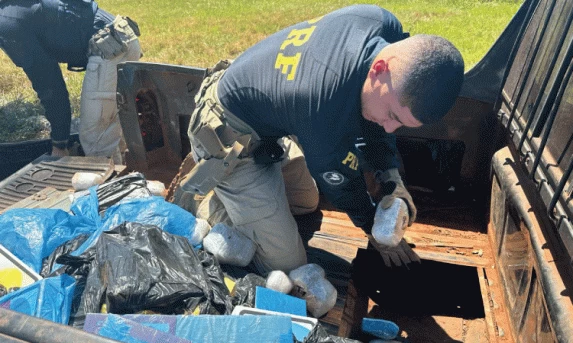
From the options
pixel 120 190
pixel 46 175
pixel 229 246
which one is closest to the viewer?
pixel 229 246

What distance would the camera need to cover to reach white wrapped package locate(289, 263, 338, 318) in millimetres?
2541

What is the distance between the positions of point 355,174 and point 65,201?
2113 millimetres

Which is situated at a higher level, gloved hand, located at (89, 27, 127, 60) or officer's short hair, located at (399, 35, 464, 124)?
officer's short hair, located at (399, 35, 464, 124)

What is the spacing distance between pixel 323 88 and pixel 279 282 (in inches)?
39.9

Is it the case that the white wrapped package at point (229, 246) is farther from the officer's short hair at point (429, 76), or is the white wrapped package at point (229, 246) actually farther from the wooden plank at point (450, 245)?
the officer's short hair at point (429, 76)

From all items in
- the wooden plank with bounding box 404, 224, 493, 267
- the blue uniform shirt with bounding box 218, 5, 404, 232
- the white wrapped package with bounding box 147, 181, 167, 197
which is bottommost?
the white wrapped package with bounding box 147, 181, 167, 197

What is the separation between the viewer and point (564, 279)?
5.47ft

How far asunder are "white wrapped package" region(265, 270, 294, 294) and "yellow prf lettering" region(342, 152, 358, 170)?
695 mm

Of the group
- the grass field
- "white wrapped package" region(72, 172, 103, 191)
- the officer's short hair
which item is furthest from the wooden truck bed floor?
the grass field

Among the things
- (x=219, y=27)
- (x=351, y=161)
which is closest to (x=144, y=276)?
(x=351, y=161)

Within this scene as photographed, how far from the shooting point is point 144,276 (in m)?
2.28

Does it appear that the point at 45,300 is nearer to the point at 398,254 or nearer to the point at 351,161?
the point at 351,161

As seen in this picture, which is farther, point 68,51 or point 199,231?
A: point 68,51

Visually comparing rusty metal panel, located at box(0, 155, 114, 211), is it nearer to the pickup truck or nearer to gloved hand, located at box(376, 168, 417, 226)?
the pickup truck
